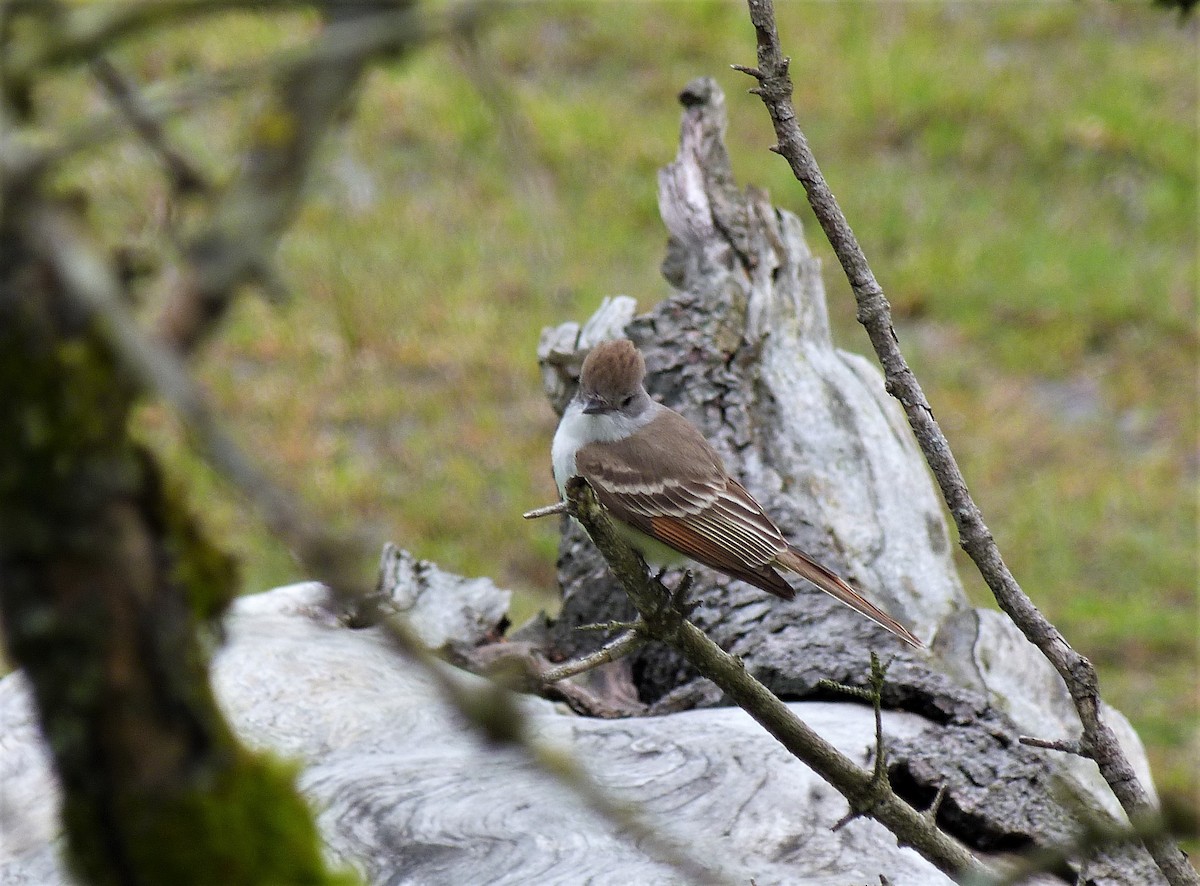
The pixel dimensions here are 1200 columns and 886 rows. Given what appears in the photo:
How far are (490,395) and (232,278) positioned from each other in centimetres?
717

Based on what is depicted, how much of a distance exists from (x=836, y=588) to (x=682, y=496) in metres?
0.70

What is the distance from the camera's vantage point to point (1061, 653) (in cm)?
302

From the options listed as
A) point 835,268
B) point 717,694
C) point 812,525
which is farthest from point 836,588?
point 835,268

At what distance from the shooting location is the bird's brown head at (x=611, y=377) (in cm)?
475

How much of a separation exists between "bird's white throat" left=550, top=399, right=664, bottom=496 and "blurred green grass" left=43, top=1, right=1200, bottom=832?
7.24 feet

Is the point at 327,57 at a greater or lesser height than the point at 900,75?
lesser

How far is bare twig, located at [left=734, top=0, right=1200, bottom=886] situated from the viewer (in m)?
2.99

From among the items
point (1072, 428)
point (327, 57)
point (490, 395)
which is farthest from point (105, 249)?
point (1072, 428)

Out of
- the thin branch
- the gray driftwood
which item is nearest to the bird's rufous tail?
the gray driftwood

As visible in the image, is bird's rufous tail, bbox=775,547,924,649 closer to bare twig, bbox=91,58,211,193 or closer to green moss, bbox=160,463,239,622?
green moss, bbox=160,463,239,622

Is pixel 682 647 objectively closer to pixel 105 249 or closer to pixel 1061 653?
pixel 1061 653

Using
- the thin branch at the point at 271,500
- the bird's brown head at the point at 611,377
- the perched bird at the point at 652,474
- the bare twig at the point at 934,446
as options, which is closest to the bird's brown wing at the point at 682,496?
the perched bird at the point at 652,474

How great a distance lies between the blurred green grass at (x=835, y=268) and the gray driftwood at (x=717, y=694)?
216 cm

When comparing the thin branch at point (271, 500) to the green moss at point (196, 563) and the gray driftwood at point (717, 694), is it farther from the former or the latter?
the gray driftwood at point (717, 694)
